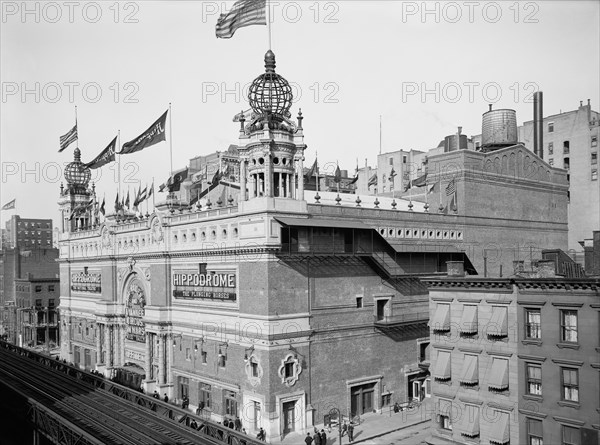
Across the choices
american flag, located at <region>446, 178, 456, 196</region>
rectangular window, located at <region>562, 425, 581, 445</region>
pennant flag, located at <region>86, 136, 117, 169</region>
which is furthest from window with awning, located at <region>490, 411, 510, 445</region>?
pennant flag, located at <region>86, 136, 117, 169</region>

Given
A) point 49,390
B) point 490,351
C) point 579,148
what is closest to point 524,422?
point 490,351

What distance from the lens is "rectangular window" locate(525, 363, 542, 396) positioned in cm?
3128

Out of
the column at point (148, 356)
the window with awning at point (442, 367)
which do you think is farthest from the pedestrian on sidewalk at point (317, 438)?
the column at point (148, 356)

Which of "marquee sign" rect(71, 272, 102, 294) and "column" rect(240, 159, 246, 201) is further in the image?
"marquee sign" rect(71, 272, 102, 294)

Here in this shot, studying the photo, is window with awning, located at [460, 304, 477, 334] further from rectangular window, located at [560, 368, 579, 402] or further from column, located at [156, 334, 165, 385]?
column, located at [156, 334, 165, 385]

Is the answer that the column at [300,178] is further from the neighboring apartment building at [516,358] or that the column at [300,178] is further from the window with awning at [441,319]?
the window with awning at [441,319]

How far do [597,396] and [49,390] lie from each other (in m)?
40.7

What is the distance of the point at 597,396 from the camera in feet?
93.8

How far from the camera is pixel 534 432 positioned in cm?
3128

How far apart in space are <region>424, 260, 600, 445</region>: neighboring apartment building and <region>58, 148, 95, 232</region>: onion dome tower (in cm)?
5807

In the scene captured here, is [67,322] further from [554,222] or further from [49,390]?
[554,222]

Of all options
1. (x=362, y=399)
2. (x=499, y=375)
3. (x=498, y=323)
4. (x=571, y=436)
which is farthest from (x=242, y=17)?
(x=571, y=436)

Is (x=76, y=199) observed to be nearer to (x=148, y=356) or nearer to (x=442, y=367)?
(x=148, y=356)

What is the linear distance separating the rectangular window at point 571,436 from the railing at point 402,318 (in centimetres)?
2140
